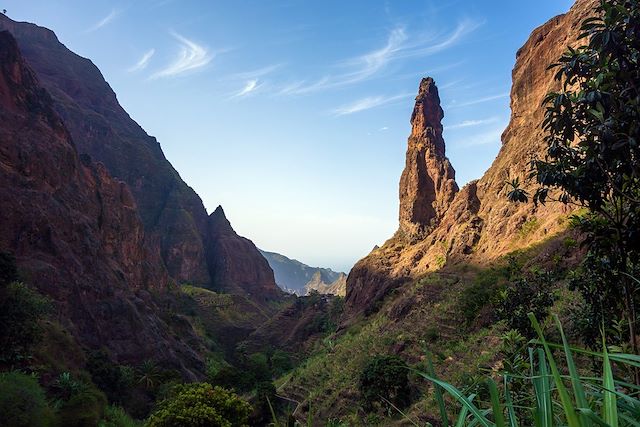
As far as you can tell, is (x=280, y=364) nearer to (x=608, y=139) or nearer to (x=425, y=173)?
(x=425, y=173)

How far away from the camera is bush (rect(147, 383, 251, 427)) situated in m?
18.0

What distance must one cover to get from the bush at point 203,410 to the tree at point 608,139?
56.8 feet

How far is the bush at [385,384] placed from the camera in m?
21.7

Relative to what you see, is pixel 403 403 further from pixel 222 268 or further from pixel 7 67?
pixel 222 268

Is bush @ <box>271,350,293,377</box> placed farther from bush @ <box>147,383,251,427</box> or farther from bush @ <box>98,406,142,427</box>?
bush @ <box>147,383,251,427</box>

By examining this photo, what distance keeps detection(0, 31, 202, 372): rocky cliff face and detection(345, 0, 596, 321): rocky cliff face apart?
28.9 m

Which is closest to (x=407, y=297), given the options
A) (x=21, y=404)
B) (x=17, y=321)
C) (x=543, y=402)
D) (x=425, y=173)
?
(x=425, y=173)

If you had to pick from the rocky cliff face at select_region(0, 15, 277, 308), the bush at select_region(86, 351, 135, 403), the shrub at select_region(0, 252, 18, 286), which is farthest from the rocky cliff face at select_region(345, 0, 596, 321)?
the rocky cliff face at select_region(0, 15, 277, 308)

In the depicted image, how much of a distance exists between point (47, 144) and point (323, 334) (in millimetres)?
46090

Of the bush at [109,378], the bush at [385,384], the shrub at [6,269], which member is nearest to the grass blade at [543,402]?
the bush at [385,384]

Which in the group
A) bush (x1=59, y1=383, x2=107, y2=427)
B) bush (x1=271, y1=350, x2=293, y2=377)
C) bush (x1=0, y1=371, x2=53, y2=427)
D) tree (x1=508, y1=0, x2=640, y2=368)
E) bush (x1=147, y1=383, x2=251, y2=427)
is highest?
tree (x1=508, y1=0, x2=640, y2=368)

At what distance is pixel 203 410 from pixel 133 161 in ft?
373

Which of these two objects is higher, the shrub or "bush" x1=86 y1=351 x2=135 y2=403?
the shrub

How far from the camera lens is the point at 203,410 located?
18.4 m
